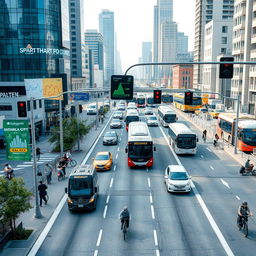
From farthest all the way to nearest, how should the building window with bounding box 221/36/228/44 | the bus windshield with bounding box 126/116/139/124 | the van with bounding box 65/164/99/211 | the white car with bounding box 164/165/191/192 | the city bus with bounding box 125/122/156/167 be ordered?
the building window with bounding box 221/36/228/44
the bus windshield with bounding box 126/116/139/124
the city bus with bounding box 125/122/156/167
the white car with bounding box 164/165/191/192
the van with bounding box 65/164/99/211

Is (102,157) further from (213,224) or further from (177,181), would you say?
(213,224)

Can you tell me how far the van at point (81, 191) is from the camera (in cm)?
2128

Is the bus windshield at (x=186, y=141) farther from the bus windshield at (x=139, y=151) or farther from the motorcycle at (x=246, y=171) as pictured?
the motorcycle at (x=246, y=171)

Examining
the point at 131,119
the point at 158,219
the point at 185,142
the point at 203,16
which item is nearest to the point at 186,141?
the point at 185,142

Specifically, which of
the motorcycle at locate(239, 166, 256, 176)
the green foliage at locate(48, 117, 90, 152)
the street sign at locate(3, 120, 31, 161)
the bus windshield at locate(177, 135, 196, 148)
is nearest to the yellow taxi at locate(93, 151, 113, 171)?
the green foliage at locate(48, 117, 90, 152)

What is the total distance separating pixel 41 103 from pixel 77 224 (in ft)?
132

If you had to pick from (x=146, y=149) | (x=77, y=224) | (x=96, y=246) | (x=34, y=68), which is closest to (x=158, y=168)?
(x=146, y=149)

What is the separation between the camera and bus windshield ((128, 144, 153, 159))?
3195 cm

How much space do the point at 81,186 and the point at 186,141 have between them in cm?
1865

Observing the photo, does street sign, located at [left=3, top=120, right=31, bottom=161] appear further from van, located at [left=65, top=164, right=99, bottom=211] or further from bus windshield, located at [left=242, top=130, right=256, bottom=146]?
bus windshield, located at [left=242, top=130, right=256, bottom=146]

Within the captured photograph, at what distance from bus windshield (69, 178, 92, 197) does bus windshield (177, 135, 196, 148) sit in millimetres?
17769

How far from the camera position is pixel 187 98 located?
108ft

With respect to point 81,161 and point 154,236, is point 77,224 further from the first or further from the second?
point 81,161

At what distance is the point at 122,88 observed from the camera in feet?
61.2
